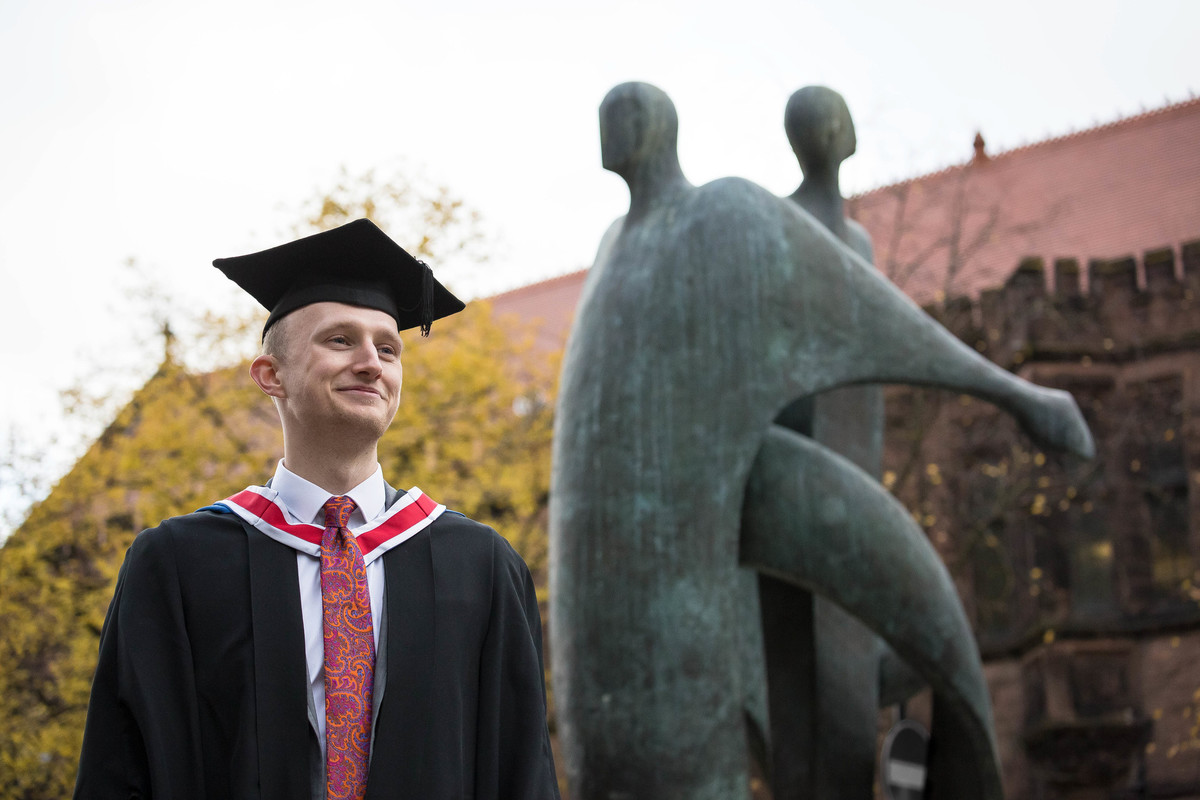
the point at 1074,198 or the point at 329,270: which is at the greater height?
the point at 1074,198

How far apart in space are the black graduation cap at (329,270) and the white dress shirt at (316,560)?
0.91 feet

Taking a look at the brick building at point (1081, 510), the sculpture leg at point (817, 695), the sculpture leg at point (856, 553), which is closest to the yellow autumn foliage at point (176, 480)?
the brick building at point (1081, 510)

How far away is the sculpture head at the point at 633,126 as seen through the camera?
4.62 m

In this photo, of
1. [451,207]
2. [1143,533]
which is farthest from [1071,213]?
[451,207]

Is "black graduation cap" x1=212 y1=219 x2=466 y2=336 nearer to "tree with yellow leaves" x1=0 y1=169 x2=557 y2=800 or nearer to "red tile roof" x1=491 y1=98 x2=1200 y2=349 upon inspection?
"tree with yellow leaves" x1=0 y1=169 x2=557 y2=800

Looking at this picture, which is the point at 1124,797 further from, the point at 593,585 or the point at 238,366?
the point at 593,585

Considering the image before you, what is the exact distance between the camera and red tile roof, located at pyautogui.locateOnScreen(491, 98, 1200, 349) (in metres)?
20.5

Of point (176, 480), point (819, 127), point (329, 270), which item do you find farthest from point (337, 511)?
point (176, 480)

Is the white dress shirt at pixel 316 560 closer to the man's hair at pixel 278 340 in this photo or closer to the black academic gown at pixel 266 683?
the black academic gown at pixel 266 683

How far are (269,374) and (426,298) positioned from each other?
0.96 ft

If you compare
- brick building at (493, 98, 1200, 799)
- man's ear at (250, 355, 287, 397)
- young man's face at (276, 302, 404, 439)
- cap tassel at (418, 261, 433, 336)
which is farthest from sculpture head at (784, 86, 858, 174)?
brick building at (493, 98, 1200, 799)

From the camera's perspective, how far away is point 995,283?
20438 millimetres

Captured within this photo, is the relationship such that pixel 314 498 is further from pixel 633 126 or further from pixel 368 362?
pixel 633 126

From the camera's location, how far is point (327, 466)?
207cm
